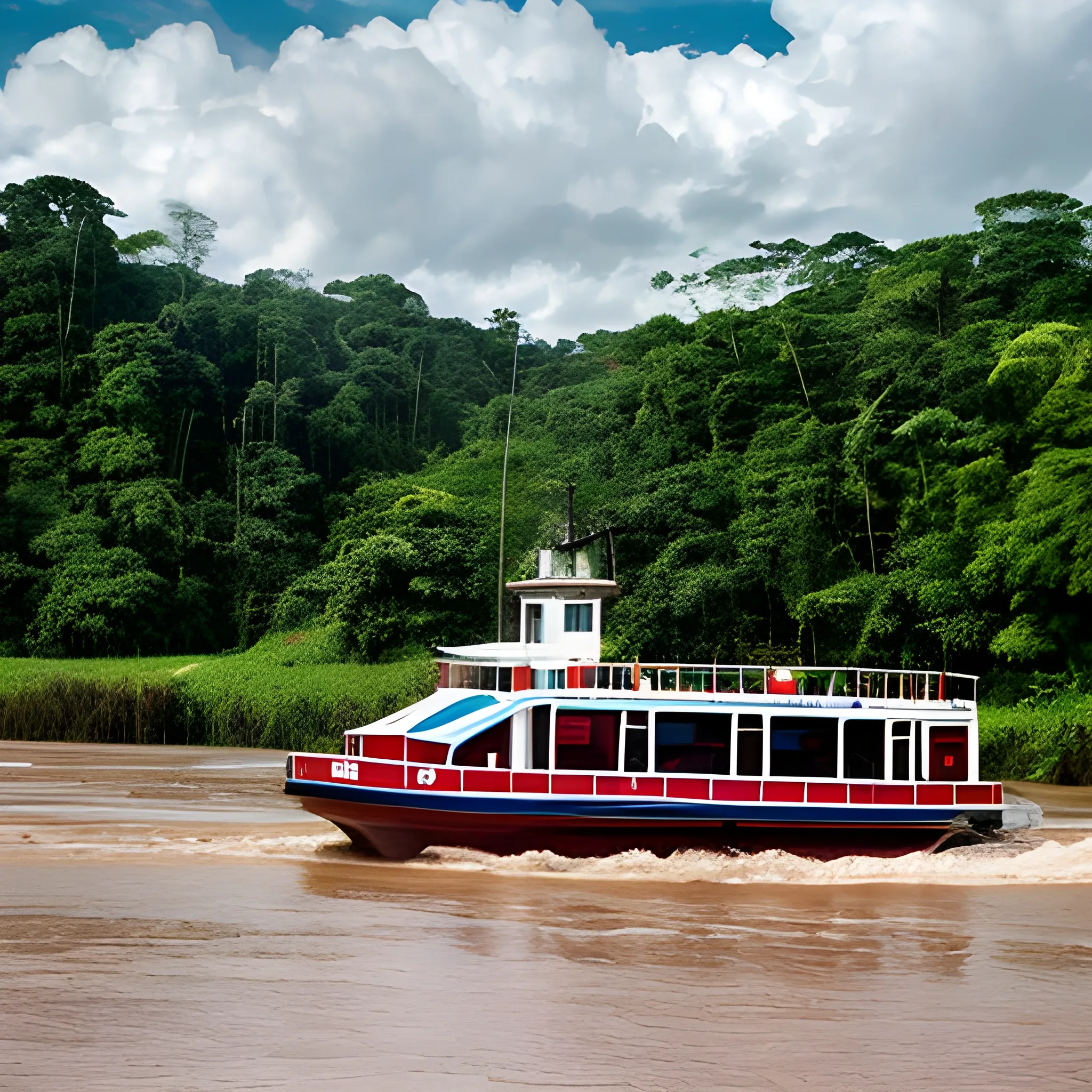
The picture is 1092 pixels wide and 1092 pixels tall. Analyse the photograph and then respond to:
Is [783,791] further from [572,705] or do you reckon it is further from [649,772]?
[572,705]

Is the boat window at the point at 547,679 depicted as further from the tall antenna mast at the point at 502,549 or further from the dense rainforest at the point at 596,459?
the tall antenna mast at the point at 502,549

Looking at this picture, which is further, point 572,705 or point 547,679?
point 547,679

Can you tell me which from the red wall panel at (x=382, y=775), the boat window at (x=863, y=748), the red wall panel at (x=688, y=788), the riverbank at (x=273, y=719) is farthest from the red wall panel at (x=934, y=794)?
the riverbank at (x=273, y=719)

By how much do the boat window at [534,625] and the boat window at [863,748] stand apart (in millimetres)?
4268

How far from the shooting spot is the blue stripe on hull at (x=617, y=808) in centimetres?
1543

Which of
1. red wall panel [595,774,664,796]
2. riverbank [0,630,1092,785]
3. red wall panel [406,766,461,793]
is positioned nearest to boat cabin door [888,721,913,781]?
red wall panel [595,774,664,796]

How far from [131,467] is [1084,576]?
37.6 meters

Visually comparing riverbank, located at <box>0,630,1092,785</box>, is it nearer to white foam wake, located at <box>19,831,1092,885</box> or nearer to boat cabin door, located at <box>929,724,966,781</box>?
boat cabin door, located at <box>929,724,966,781</box>

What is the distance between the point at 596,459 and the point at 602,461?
0.24 metres

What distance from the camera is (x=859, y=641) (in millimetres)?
37281

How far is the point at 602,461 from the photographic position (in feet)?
158

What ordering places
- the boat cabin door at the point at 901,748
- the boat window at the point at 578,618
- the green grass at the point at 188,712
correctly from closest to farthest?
1. the boat cabin door at the point at 901,748
2. the boat window at the point at 578,618
3. the green grass at the point at 188,712

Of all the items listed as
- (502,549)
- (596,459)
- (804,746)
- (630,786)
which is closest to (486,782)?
(630,786)

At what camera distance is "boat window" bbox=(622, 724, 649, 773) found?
626 inches
